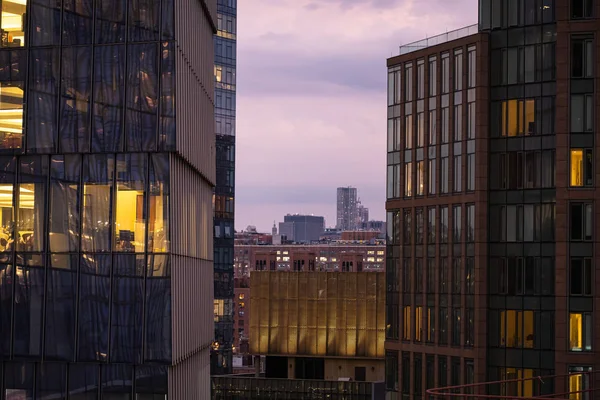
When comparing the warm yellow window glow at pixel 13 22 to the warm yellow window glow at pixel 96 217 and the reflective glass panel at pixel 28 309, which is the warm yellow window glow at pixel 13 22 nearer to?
the warm yellow window glow at pixel 96 217

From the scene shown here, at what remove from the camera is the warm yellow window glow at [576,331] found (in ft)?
230

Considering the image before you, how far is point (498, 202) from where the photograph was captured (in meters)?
75.8

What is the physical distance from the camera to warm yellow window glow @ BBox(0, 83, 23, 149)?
43.9 m

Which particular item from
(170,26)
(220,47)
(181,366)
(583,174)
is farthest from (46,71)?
(220,47)

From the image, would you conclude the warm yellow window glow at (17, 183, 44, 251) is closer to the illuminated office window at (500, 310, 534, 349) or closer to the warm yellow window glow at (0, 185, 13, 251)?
the warm yellow window glow at (0, 185, 13, 251)

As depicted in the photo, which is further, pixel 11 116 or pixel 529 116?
pixel 529 116

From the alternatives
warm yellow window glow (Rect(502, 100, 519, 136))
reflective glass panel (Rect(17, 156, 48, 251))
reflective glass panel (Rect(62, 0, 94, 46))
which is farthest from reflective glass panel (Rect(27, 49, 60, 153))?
warm yellow window glow (Rect(502, 100, 519, 136))

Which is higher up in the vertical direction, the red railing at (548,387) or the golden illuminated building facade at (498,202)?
Answer: the golden illuminated building facade at (498,202)

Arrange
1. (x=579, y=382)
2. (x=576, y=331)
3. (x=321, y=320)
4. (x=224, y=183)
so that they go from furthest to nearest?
(x=224, y=183)
(x=321, y=320)
(x=576, y=331)
(x=579, y=382)

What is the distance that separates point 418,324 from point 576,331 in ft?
45.7

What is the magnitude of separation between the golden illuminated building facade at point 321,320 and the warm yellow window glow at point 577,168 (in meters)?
31.4

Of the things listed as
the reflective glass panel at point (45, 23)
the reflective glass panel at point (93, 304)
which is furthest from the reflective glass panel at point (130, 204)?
the reflective glass panel at point (45, 23)

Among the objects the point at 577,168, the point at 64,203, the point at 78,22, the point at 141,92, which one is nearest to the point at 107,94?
the point at 141,92

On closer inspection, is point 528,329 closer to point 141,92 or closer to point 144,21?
point 141,92
